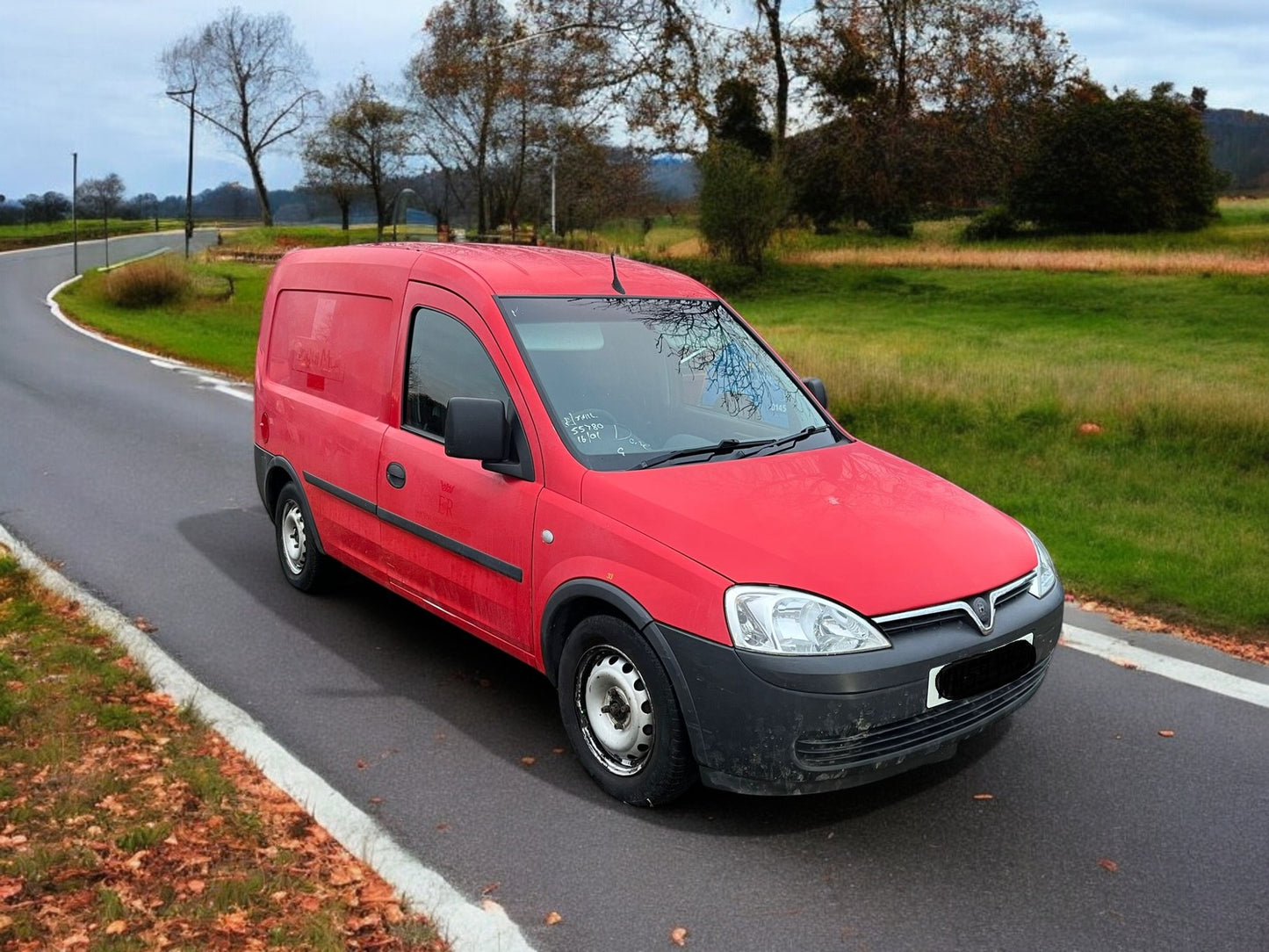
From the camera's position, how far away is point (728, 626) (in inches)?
147

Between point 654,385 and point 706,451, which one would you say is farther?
point 654,385

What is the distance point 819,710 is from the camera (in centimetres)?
367

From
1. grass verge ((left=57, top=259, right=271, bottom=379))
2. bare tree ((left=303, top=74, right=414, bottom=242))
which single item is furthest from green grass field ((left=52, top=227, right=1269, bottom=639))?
bare tree ((left=303, top=74, right=414, bottom=242))

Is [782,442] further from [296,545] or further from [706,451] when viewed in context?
[296,545]

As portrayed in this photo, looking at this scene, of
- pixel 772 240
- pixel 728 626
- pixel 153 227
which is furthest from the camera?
pixel 153 227

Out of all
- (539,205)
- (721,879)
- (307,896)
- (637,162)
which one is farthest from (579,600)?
(539,205)

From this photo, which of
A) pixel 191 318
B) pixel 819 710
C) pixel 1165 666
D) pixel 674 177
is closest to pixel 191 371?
pixel 191 318

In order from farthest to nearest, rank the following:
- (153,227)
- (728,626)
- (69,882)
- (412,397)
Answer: (153,227)
(412,397)
(728,626)
(69,882)

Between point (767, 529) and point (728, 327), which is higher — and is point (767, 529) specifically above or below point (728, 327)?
below

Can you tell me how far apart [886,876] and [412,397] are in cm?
296

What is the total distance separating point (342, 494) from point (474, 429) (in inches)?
66.8

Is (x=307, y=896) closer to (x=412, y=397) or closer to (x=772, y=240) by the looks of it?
(x=412, y=397)

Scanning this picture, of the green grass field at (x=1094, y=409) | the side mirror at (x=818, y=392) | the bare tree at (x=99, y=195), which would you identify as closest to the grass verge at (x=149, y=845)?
the side mirror at (x=818, y=392)

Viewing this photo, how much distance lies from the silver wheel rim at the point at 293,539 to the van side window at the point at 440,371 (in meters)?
1.60
